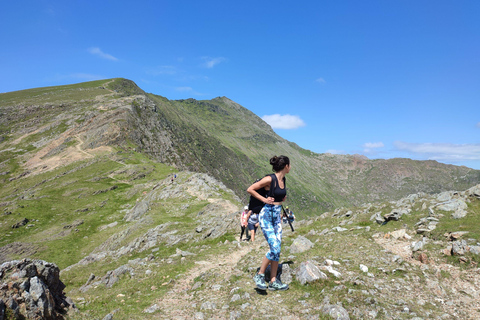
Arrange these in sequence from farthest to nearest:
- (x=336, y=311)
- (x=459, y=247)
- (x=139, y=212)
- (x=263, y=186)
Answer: (x=139, y=212)
(x=459, y=247)
(x=263, y=186)
(x=336, y=311)

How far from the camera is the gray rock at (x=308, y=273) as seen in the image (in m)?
8.77

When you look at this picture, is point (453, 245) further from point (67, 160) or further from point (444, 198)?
point (67, 160)

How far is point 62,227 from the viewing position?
4438 centimetres

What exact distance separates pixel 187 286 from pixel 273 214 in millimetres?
6002

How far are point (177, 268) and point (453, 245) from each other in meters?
13.6

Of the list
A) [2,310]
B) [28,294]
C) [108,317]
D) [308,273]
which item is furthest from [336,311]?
[28,294]

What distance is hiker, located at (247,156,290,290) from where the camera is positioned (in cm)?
836

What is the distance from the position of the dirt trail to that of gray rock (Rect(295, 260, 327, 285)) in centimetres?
339

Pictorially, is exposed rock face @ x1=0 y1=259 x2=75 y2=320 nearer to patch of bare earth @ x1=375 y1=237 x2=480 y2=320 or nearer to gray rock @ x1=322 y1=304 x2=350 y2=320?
gray rock @ x1=322 y1=304 x2=350 y2=320

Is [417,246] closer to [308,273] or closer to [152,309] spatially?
[308,273]

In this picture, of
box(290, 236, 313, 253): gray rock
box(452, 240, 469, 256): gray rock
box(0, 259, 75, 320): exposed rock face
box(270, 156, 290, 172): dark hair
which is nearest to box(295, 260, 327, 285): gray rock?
box(290, 236, 313, 253): gray rock

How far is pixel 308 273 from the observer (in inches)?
353

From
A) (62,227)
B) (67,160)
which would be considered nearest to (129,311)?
(62,227)

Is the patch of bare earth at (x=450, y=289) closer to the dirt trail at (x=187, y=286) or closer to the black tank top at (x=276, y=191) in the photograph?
the black tank top at (x=276, y=191)
